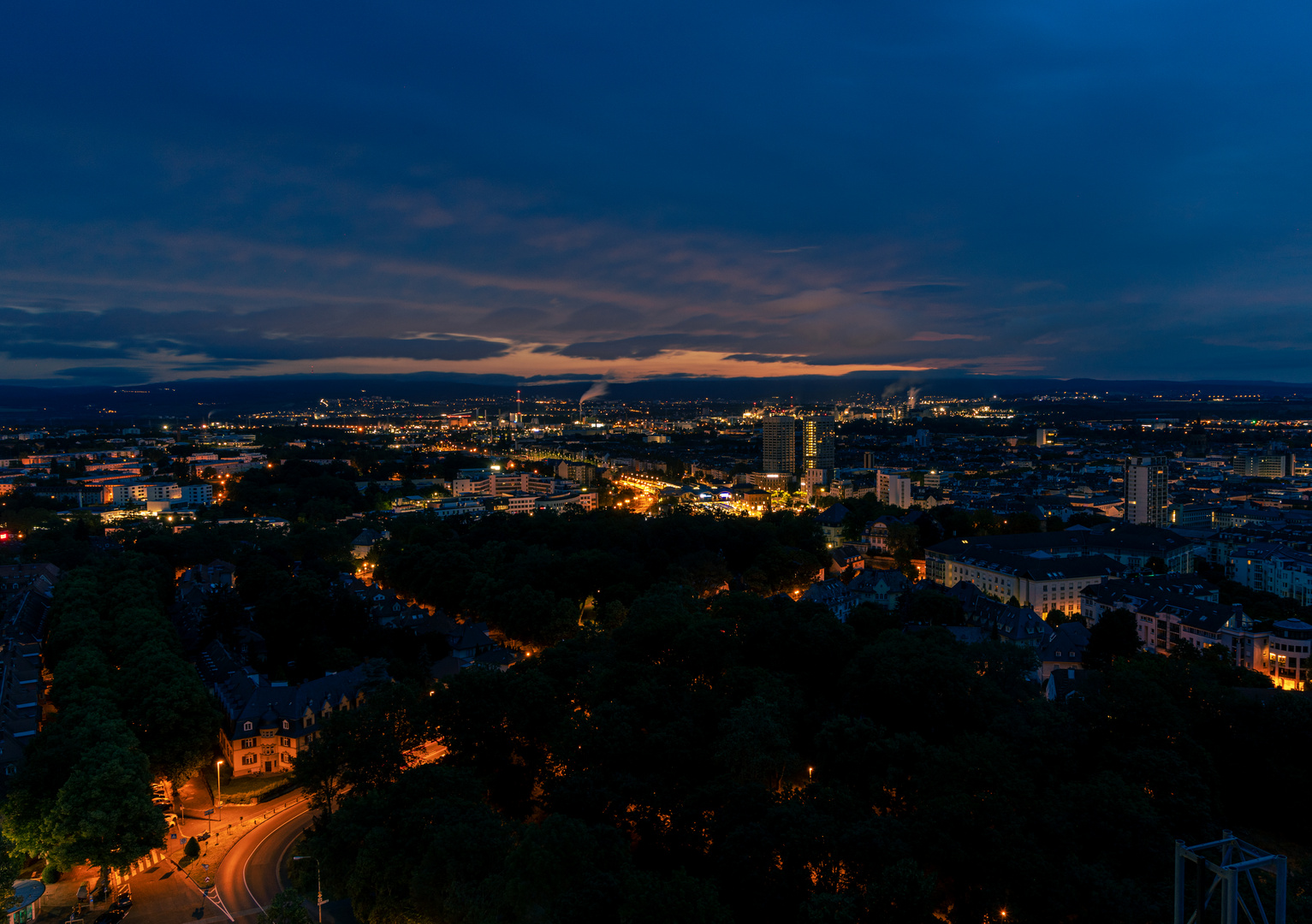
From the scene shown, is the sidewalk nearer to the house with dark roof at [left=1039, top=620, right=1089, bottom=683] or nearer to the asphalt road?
the asphalt road

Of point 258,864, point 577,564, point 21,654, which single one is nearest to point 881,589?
point 577,564

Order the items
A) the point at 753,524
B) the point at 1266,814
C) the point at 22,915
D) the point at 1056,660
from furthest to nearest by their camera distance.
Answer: the point at 753,524 < the point at 1056,660 < the point at 1266,814 < the point at 22,915

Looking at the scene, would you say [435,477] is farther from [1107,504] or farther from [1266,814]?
[1266,814]

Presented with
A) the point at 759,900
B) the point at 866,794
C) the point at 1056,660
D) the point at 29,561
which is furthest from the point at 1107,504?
the point at 29,561

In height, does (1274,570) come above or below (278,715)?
above

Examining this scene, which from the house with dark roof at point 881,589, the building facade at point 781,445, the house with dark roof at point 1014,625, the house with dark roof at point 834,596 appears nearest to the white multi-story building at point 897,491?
the house with dark roof at point 881,589

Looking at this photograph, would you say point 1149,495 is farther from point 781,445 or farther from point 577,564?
point 781,445

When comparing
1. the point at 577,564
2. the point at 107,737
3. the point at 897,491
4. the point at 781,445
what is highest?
the point at 781,445
